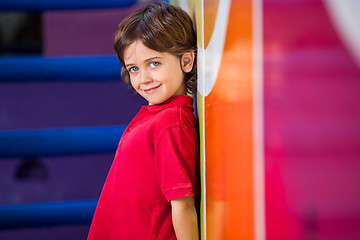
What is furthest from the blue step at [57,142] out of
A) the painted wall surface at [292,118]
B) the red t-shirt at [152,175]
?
the painted wall surface at [292,118]

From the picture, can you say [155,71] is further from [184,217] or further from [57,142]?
[57,142]

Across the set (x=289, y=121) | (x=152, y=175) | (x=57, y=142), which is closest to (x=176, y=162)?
(x=152, y=175)

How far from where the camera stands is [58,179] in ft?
8.30

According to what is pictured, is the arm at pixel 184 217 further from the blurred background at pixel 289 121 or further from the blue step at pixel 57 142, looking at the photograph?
the blue step at pixel 57 142

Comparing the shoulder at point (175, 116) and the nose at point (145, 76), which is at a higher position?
the nose at point (145, 76)

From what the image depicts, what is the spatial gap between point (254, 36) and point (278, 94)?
0.30 feet

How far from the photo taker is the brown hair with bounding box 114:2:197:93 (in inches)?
Result: 39.4

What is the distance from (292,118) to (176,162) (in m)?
0.51

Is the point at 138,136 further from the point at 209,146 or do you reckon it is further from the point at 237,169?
the point at 237,169

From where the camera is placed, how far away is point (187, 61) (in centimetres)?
105

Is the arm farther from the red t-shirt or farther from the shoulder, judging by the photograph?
the shoulder

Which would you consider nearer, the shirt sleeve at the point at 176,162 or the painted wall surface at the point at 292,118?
the painted wall surface at the point at 292,118

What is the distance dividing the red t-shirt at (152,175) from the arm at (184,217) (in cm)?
2

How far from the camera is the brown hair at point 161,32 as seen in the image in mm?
1002
